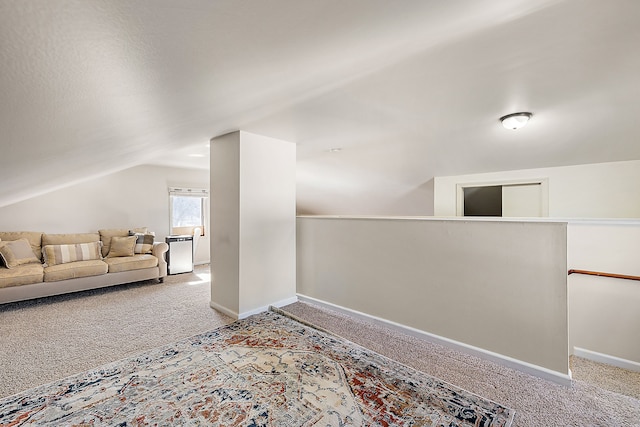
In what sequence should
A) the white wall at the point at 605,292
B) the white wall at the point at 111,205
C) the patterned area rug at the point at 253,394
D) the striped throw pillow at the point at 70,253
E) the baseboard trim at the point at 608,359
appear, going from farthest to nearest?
1. the white wall at the point at 111,205
2. the striped throw pillow at the point at 70,253
3. the white wall at the point at 605,292
4. the baseboard trim at the point at 608,359
5. the patterned area rug at the point at 253,394

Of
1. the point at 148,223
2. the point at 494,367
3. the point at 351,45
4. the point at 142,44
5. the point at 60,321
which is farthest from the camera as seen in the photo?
the point at 148,223

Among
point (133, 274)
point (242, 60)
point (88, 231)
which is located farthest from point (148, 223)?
point (242, 60)

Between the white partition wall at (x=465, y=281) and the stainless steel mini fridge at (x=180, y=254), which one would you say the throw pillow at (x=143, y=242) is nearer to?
the stainless steel mini fridge at (x=180, y=254)

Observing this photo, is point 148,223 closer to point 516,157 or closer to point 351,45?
point 351,45

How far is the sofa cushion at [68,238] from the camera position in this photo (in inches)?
170

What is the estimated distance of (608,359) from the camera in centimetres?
256

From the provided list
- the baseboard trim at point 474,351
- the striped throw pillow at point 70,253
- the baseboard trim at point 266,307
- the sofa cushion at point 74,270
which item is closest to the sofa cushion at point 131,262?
the sofa cushion at point 74,270

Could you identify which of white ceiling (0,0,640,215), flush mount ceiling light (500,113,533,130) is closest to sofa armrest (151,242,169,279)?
white ceiling (0,0,640,215)

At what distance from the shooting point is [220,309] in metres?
3.44

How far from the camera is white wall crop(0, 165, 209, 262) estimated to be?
14.8 feet

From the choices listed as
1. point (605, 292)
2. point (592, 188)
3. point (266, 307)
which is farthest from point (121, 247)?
point (592, 188)

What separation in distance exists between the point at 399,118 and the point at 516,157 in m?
1.93

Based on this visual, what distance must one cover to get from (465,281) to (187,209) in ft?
18.6

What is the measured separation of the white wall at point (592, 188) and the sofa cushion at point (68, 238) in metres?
6.56
